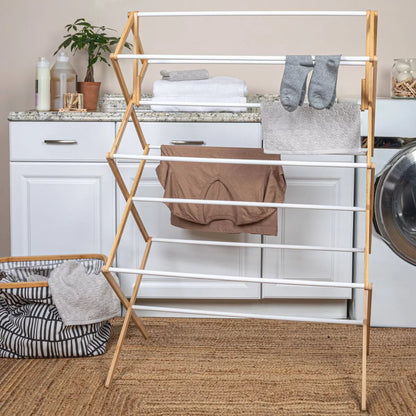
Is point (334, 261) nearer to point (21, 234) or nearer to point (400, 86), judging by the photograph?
point (400, 86)

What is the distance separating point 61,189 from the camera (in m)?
2.70

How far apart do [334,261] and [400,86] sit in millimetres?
794

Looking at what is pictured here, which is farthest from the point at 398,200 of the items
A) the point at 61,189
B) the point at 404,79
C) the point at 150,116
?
the point at 61,189

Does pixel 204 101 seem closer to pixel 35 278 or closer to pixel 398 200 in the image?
pixel 398 200

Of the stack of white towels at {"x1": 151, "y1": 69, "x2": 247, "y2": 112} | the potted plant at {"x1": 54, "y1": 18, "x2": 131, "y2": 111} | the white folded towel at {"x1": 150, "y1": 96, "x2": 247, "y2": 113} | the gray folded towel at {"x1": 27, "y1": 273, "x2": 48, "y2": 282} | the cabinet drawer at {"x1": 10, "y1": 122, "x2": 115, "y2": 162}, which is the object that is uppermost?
the potted plant at {"x1": 54, "y1": 18, "x2": 131, "y2": 111}

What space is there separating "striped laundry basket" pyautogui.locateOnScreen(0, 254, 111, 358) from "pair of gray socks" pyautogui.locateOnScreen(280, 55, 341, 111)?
1.10 meters

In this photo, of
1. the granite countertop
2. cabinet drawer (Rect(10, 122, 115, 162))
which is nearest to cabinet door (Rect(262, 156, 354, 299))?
the granite countertop

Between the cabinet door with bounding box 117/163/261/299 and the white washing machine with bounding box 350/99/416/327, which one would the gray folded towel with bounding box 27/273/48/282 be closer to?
the cabinet door with bounding box 117/163/261/299

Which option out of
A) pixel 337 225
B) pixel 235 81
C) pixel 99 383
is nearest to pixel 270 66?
pixel 235 81

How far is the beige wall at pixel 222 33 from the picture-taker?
3121 millimetres

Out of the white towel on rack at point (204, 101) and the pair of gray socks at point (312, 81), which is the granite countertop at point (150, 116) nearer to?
the white towel on rack at point (204, 101)

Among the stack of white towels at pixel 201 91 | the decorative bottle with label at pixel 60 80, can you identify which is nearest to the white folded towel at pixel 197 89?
the stack of white towels at pixel 201 91

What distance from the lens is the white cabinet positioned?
2.67 m

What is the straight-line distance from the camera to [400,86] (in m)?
2.76
